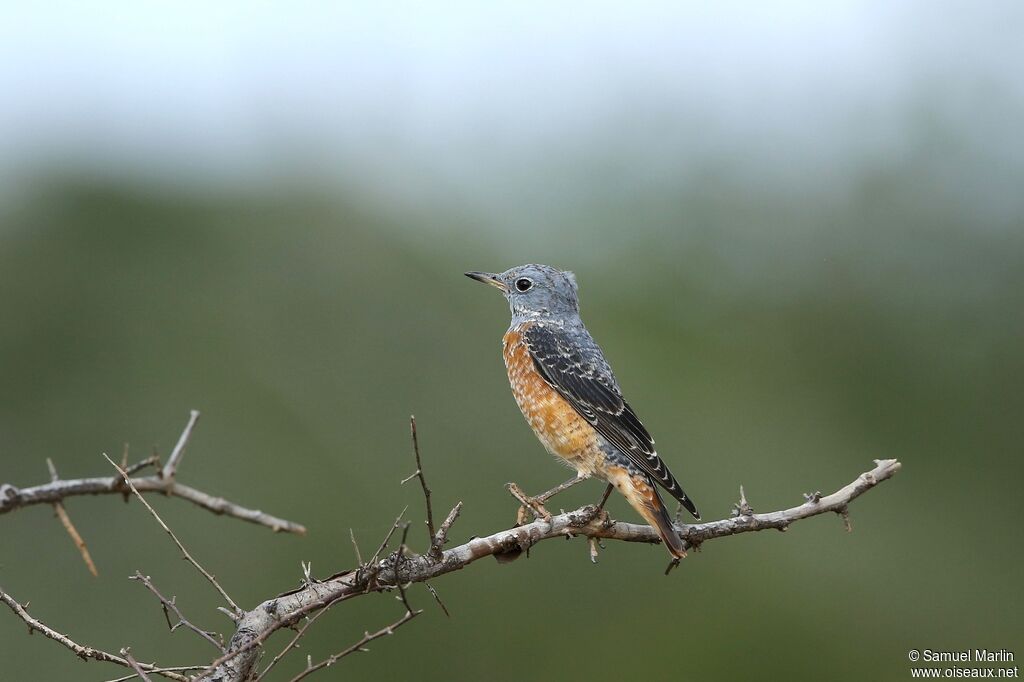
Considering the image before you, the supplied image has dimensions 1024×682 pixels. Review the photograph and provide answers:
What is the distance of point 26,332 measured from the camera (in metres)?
13.3

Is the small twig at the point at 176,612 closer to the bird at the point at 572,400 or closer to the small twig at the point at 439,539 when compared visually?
the small twig at the point at 439,539

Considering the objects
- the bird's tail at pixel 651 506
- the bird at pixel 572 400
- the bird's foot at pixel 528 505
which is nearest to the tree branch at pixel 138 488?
the bird's foot at pixel 528 505

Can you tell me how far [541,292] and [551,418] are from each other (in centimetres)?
145

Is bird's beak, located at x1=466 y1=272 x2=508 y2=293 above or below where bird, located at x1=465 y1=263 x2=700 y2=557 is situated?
above

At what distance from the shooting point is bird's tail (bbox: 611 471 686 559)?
6.64 meters

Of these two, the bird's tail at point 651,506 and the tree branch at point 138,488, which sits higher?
the tree branch at point 138,488

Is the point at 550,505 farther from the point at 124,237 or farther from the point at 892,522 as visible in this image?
the point at 124,237

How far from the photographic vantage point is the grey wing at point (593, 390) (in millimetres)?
7512

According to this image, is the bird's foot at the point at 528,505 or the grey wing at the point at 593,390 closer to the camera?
the bird's foot at the point at 528,505

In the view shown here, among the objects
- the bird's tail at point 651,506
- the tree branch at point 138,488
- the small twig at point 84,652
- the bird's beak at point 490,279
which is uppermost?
the bird's beak at point 490,279

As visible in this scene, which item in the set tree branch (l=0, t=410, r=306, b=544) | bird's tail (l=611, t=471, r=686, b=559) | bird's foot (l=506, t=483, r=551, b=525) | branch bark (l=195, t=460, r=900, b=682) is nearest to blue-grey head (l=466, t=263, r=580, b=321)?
bird's tail (l=611, t=471, r=686, b=559)

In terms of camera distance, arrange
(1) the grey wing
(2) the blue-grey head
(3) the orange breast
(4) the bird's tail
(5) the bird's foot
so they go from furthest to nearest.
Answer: (2) the blue-grey head, (3) the orange breast, (1) the grey wing, (4) the bird's tail, (5) the bird's foot

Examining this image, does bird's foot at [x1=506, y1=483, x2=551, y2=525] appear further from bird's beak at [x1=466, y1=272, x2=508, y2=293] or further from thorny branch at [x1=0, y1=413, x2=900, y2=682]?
bird's beak at [x1=466, y1=272, x2=508, y2=293]

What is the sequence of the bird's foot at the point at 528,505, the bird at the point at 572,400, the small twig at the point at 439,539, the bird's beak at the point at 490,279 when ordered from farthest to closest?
the bird's beak at the point at 490,279 < the bird at the point at 572,400 < the bird's foot at the point at 528,505 < the small twig at the point at 439,539
